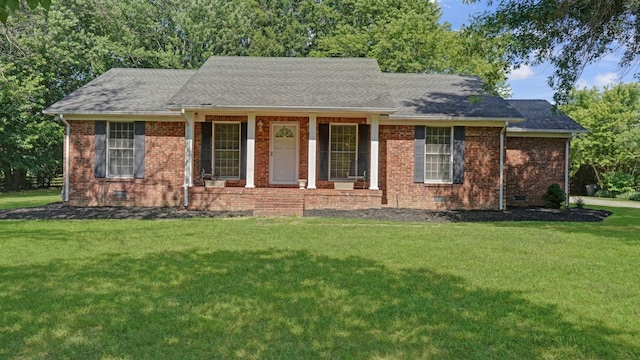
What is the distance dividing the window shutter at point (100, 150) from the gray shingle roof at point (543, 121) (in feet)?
45.5

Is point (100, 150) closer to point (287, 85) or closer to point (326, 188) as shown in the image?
point (287, 85)

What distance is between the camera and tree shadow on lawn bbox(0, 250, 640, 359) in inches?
129

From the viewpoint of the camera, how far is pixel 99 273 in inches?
217

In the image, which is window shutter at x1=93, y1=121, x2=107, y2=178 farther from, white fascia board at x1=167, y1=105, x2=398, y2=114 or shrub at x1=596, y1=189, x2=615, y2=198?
shrub at x1=596, y1=189, x2=615, y2=198

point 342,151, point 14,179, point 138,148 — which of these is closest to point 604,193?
point 342,151

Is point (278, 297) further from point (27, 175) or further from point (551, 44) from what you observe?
point (27, 175)

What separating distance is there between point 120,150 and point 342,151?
288 inches

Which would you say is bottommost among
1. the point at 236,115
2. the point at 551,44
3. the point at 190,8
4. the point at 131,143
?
the point at 131,143

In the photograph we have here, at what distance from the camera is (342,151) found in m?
14.6

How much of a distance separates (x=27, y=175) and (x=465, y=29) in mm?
30088

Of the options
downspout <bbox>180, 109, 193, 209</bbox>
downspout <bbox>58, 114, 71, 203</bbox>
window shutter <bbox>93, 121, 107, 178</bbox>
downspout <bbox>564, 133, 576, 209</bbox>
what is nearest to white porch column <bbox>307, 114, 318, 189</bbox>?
downspout <bbox>180, 109, 193, 209</bbox>

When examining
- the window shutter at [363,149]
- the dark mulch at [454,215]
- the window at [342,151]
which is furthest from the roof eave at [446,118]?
the dark mulch at [454,215]

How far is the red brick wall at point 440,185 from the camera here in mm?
14250

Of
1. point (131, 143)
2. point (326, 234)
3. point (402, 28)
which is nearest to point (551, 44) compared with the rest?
point (326, 234)
